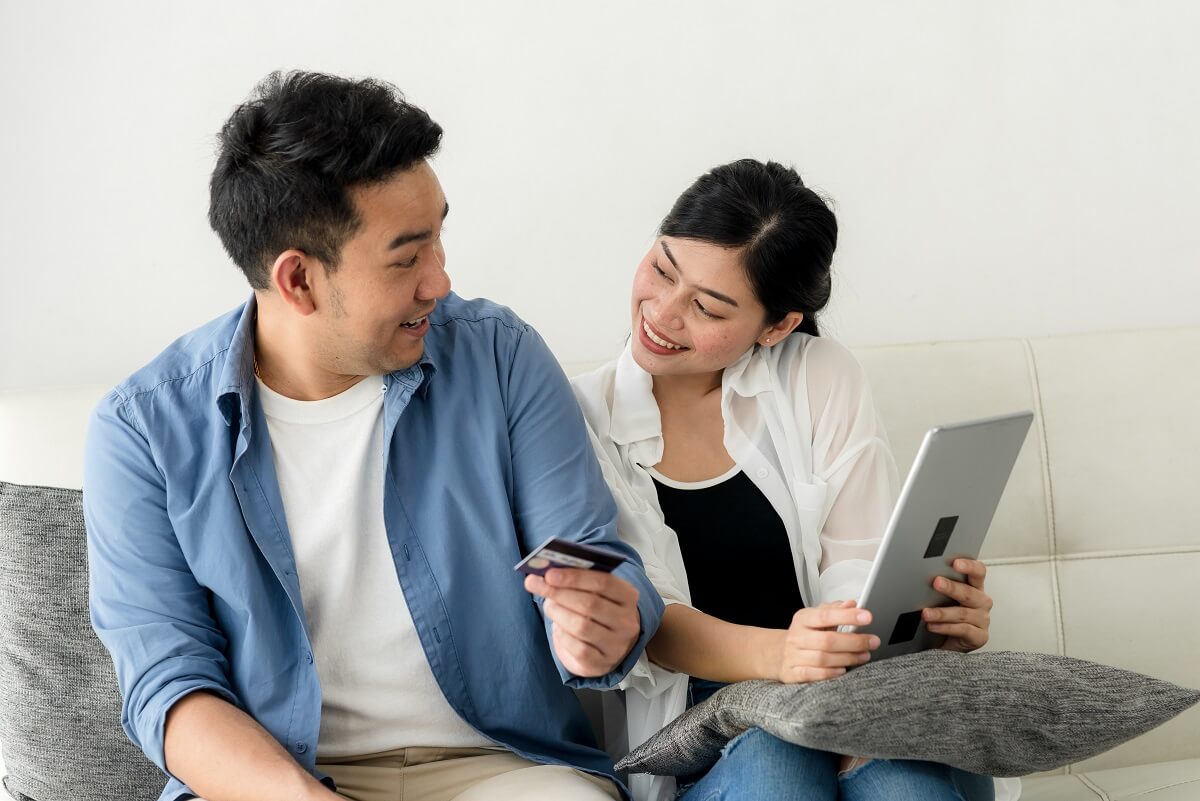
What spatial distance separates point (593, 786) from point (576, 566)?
364 mm

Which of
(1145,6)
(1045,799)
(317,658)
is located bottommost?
(1045,799)

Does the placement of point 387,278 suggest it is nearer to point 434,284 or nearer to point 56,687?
point 434,284

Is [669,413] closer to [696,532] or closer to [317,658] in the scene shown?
[696,532]

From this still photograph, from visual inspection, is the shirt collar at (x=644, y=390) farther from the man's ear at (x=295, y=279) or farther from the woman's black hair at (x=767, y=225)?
the man's ear at (x=295, y=279)

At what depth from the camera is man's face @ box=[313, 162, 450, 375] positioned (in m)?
1.34

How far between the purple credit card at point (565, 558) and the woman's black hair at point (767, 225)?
55 centimetres

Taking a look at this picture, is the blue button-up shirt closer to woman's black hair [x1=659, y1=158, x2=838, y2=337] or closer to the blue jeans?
the blue jeans

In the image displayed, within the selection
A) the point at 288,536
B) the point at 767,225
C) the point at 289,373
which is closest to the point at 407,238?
the point at 289,373

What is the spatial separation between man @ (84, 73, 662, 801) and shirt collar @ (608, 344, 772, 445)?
134mm

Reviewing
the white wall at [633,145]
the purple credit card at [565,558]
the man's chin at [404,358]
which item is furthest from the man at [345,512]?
the white wall at [633,145]

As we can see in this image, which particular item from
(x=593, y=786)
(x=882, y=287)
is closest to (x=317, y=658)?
(x=593, y=786)

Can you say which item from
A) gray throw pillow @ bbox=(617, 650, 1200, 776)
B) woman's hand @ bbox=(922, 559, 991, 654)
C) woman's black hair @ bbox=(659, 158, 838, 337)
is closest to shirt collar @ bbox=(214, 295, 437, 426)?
woman's black hair @ bbox=(659, 158, 838, 337)

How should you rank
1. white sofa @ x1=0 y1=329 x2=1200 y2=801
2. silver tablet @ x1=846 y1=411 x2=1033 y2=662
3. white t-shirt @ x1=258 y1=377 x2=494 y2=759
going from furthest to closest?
white sofa @ x1=0 y1=329 x2=1200 y2=801 < white t-shirt @ x1=258 y1=377 x2=494 y2=759 < silver tablet @ x1=846 y1=411 x2=1033 y2=662

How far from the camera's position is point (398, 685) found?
1.46 m
